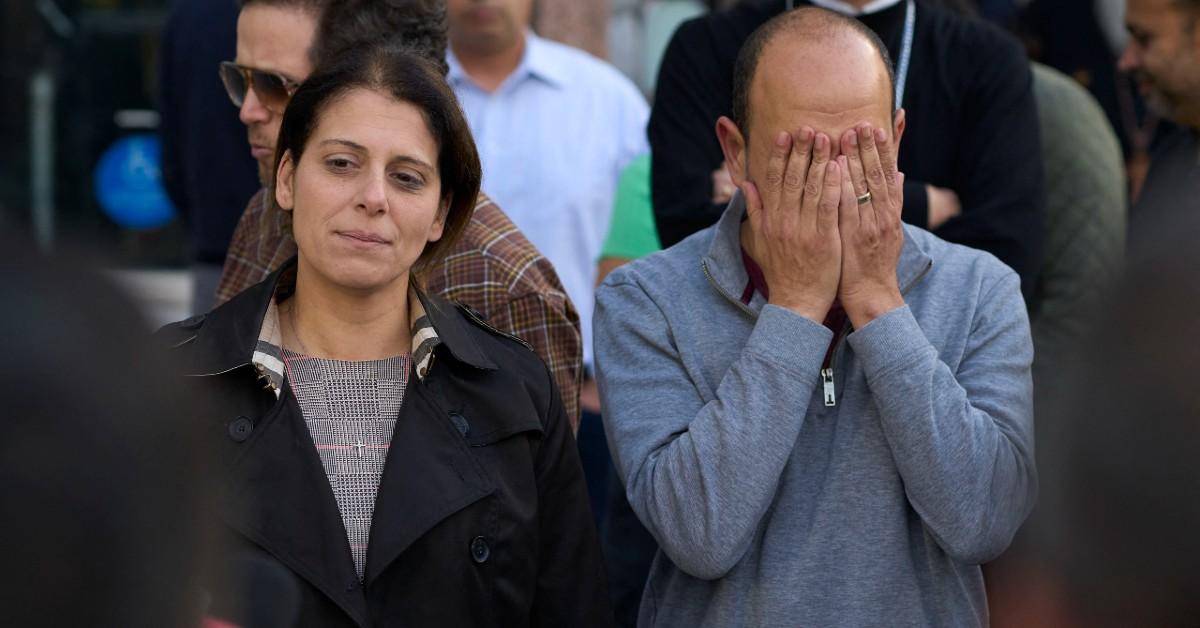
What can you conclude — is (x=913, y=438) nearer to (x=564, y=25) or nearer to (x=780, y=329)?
(x=780, y=329)

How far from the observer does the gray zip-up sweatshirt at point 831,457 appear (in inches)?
102

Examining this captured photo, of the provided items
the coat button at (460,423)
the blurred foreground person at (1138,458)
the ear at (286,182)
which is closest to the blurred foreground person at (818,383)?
the coat button at (460,423)

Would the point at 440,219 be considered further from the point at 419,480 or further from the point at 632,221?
the point at 632,221

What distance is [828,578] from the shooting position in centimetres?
261

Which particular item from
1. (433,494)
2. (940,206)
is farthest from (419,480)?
(940,206)

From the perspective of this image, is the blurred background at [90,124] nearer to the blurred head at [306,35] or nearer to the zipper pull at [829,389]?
the blurred head at [306,35]

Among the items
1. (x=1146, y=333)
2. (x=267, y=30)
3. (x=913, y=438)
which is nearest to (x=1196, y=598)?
(x=1146, y=333)

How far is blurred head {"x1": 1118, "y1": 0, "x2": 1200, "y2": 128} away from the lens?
352 centimetres

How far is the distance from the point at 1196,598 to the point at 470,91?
371 centimetres

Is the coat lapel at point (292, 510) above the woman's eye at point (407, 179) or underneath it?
underneath

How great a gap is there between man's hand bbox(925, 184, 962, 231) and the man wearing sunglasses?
33.5 inches

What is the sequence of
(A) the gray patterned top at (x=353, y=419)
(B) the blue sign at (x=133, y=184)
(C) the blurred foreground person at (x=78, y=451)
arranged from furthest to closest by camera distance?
(B) the blue sign at (x=133, y=184) → (A) the gray patterned top at (x=353, y=419) → (C) the blurred foreground person at (x=78, y=451)

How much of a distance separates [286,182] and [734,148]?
891mm

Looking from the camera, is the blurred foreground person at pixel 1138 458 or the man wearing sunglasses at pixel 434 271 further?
the man wearing sunglasses at pixel 434 271
